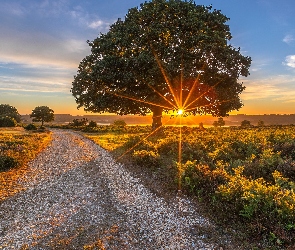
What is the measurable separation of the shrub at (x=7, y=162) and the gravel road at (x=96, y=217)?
3.25 m

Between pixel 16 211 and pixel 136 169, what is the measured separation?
8.61 meters

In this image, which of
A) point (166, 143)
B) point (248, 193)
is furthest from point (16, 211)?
point (166, 143)

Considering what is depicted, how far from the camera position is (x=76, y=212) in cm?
1207

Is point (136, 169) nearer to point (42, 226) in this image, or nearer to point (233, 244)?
point (42, 226)

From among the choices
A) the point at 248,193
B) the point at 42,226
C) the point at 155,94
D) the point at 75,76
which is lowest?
the point at 42,226

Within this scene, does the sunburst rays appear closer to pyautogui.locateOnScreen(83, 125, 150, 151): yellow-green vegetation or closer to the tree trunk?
the tree trunk

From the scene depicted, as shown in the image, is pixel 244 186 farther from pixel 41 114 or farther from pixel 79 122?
pixel 41 114

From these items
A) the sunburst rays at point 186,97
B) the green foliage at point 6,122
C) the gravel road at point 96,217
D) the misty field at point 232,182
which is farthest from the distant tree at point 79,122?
the gravel road at point 96,217

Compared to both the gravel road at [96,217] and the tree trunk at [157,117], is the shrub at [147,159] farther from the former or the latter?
the tree trunk at [157,117]

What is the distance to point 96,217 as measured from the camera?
11477 mm

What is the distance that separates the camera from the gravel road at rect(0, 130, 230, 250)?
9.49 meters

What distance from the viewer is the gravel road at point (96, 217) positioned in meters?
9.49

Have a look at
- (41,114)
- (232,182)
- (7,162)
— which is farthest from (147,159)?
(41,114)

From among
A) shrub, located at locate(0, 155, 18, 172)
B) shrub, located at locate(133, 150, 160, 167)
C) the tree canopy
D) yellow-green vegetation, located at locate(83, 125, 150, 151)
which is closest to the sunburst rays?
the tree canopy
